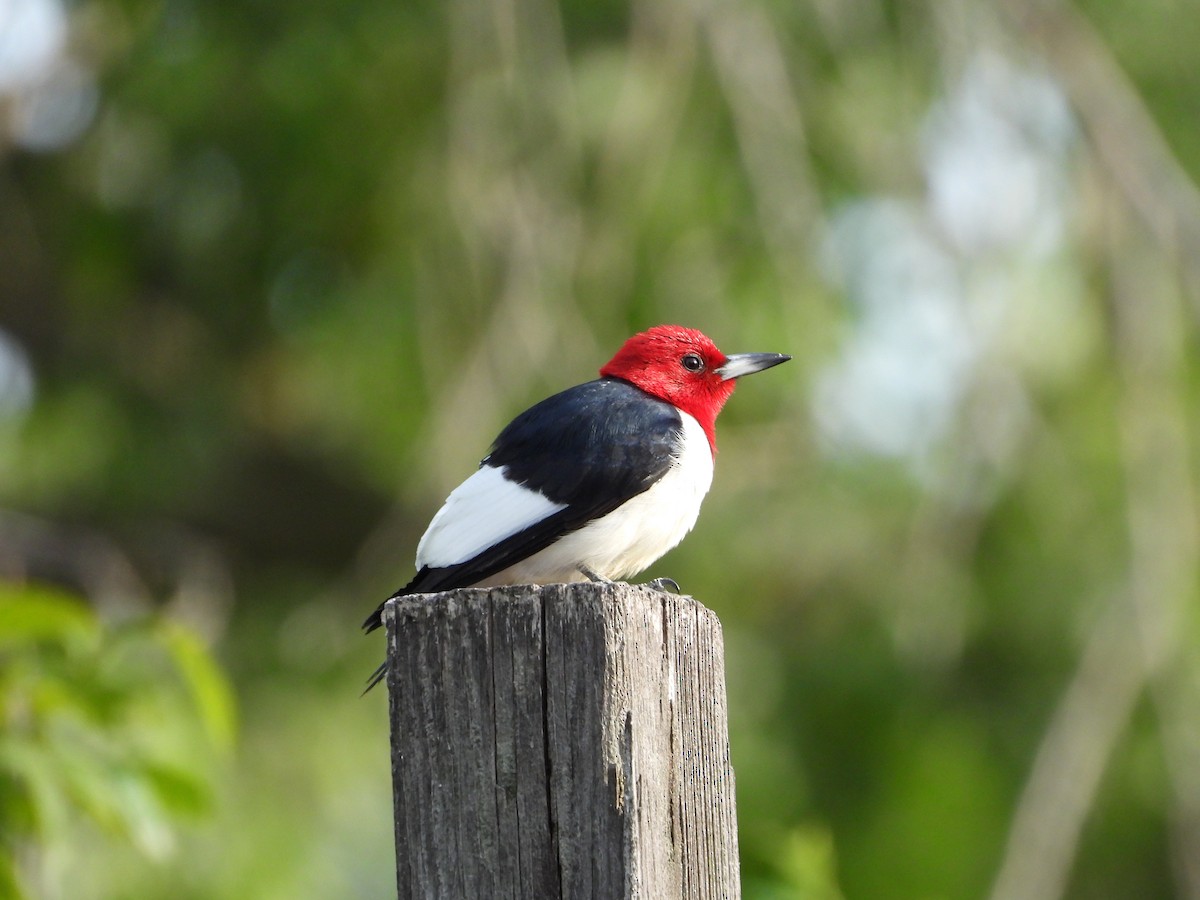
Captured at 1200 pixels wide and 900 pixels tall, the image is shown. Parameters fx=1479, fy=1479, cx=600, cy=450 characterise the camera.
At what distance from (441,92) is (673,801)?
429 centimetres

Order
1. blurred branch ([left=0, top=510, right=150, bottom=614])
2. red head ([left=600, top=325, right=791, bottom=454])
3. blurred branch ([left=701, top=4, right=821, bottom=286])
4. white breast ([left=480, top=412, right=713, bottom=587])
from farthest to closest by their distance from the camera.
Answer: blurred branch ([left=0, top=510, right=150, bottom=614]), blurred branch ([left=701, top=4, right=821, bottom=286]), red head ([left=600, top=325, right=791, bottom=454]), white breast ([left=480, top=412, right=713, bottom=587])

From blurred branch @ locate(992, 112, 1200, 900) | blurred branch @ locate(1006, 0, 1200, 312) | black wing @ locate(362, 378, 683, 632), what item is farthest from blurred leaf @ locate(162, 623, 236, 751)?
blurred branch @ locate(1006, 0, 1200, 312)

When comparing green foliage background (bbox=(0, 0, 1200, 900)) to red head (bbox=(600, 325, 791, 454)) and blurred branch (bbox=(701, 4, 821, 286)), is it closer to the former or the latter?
blurred branch (bbox=(701, 4, 821, 286))

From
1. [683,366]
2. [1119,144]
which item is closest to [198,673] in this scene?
[683,366]

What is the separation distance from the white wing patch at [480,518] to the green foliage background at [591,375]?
576 mm

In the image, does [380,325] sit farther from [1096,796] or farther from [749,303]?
[1096,796]

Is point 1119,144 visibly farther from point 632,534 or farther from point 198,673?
point 198,673

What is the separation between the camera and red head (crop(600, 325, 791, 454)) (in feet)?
11.2

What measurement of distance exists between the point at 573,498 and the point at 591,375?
5.24 feet

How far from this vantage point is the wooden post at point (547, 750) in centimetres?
181

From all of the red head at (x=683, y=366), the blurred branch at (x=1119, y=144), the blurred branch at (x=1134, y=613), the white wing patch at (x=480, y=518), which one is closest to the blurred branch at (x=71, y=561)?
the white wing patch at (x=480, y=518)

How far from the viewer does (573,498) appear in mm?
2789

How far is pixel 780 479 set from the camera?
5.90 meters

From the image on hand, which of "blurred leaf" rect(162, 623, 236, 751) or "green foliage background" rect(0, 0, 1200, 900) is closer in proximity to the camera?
"blurred leaf" rect(162, 623, 236, 751)
